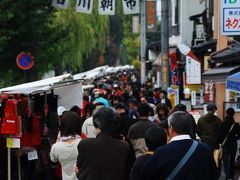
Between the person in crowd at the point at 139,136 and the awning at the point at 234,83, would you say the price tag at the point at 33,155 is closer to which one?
the person in crowd at the point at 139,136

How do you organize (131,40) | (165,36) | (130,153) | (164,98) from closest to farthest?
1. (130,153)
2. (164,98)
3. (165,36)
4. (131,40)

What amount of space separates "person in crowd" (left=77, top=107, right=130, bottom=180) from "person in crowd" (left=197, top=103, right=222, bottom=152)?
6314 millimetres

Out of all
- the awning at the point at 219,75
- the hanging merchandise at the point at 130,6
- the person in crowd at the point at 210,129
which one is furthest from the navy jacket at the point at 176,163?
the hanging merchandise at the point at 130,6

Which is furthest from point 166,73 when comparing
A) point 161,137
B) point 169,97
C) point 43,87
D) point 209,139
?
point 161,137

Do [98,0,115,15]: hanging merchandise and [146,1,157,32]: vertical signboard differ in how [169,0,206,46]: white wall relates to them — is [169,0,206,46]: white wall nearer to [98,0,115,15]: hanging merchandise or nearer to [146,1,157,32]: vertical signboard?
[146,1,157,32]: vertical signboard

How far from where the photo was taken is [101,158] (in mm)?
6148

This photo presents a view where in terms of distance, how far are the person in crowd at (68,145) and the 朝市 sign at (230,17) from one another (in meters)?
5.18

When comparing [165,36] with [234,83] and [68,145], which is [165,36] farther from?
[68,145]

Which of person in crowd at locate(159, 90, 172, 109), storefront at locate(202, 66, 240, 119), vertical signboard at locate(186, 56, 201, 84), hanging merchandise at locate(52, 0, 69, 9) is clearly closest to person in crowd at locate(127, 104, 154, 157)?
storefront at locate(202, 66, 240, 119)

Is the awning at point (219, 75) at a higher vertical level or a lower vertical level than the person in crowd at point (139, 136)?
higher

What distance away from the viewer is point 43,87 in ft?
36.9

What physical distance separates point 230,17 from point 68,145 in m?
5.36

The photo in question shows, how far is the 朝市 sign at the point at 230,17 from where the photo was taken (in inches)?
469

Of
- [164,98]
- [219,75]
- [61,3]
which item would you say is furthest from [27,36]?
[219,75]
